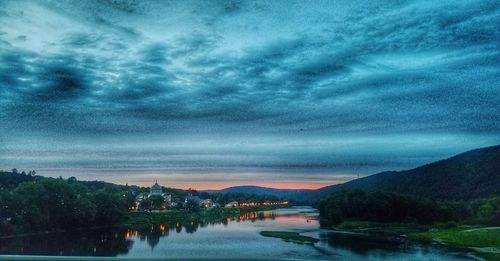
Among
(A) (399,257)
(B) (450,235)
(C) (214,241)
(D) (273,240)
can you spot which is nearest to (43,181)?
(C) (214,241)

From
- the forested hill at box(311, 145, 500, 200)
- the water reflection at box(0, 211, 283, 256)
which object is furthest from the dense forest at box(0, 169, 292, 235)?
the forested hill at box(311, 145, 500, 200)

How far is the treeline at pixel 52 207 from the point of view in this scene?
29.7 metres

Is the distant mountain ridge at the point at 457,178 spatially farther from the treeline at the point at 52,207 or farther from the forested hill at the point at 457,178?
the treeline at the point at 52,207

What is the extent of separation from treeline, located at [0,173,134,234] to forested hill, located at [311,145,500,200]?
3225cm

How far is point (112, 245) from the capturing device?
25656mm

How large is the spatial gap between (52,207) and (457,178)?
72.4 meters

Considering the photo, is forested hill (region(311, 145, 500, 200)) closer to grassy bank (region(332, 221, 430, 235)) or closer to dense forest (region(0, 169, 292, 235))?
grassy bank (region(332, 221, 430, 235))

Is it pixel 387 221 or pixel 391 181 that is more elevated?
pixel 391 181

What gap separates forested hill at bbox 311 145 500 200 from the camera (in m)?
68.4

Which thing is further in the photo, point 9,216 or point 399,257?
point 9,216

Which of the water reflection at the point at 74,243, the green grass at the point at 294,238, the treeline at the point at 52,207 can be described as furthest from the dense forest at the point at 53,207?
the green grass at the point at 294,238

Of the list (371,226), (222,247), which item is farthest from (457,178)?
(222,247)

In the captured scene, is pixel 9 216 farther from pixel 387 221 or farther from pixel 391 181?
pixel 391 181

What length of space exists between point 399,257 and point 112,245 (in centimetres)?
1654
